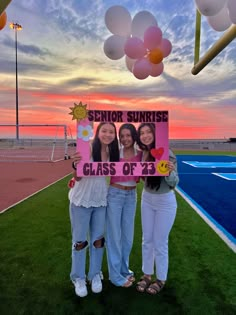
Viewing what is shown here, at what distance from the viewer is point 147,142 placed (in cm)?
307

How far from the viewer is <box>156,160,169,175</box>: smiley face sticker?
3.04 m

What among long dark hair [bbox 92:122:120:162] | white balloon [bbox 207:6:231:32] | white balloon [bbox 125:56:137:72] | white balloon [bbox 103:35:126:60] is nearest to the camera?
long dark hair [bbox 92:122:120:162]

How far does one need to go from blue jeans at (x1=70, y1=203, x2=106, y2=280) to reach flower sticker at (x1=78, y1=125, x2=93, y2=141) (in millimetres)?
744

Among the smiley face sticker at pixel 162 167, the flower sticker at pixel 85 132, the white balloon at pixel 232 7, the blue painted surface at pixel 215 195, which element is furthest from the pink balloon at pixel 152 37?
the blue painted surface at pixel 215 195

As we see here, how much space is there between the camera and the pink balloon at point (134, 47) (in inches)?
147

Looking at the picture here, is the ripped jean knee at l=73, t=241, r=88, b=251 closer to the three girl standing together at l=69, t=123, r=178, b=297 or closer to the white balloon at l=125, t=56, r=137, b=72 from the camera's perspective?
→ the three girl standing together at l=69, t=123, r=178, b=297

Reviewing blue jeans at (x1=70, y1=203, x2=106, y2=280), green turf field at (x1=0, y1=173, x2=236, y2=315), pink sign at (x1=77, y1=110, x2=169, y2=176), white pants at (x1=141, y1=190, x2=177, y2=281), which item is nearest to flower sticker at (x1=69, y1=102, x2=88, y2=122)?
pink sign at (x1=77, y1=110, x2=169, y2=176)

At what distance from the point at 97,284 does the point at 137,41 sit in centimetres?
295

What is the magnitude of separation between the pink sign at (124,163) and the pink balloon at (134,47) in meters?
1.09

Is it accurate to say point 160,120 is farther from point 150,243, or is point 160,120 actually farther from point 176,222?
point 176,222

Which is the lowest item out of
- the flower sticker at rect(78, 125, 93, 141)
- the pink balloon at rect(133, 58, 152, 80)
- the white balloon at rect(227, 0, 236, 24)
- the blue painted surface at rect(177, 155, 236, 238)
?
the blue painted surface at rect(177, 155, 236, 238)

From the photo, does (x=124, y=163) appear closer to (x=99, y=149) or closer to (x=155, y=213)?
(x=99, y=149)

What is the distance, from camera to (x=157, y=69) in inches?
161

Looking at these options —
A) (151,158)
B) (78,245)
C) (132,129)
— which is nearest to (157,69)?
(132,129)
